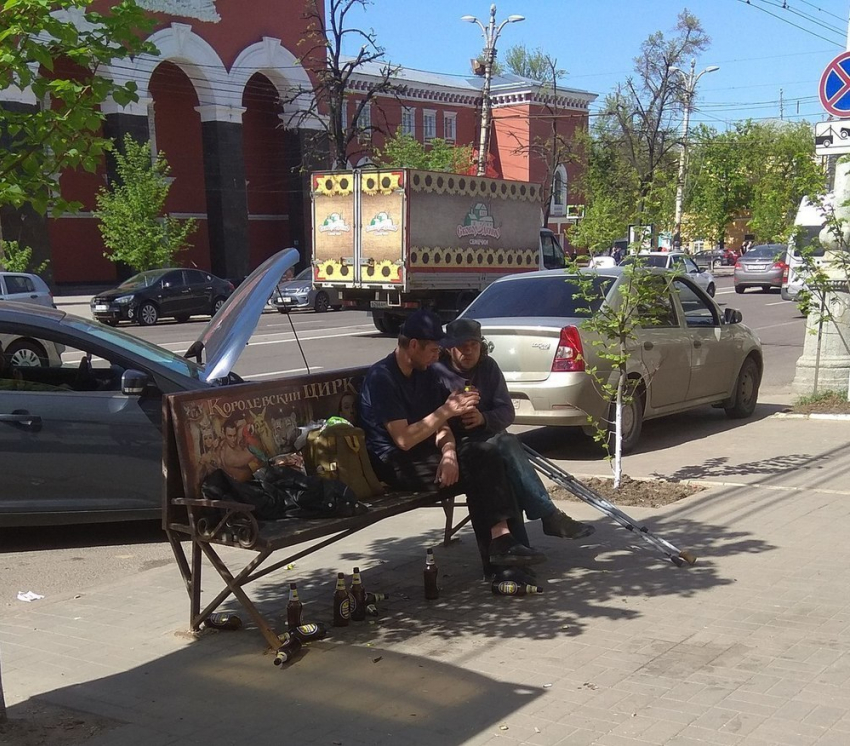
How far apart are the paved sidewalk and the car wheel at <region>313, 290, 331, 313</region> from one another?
1007 inches

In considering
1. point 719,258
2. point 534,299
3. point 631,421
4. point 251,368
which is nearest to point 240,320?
point 534,299

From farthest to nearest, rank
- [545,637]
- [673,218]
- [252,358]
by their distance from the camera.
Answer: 1. [252,358]
2. [673,218]
3. [545,637]

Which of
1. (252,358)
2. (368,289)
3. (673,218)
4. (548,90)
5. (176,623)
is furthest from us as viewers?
(548,90)

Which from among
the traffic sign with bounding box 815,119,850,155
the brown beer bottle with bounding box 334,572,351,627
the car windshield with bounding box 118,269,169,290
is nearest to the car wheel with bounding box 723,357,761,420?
the traffic sign with bounding box 815,119,850,155

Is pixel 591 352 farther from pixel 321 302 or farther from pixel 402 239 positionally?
pixel 321 302

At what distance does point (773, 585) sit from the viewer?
5.33 m

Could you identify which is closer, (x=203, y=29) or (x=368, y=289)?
(x=368, y=289)

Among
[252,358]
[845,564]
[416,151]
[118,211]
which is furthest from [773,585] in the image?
[416,151]

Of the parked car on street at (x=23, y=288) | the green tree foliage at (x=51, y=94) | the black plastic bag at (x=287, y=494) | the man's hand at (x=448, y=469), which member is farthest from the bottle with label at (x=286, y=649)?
the parked car on street at (x=23, y=288)

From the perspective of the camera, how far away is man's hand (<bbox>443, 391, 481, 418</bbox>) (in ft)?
17.5

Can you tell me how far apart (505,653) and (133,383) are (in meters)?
3.23

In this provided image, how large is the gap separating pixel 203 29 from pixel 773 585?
3774 centimetres

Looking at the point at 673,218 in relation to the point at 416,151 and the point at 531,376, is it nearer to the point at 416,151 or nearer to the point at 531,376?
the point at 531,376

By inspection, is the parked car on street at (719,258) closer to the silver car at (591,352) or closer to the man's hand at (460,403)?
the silver car at (591,352)
